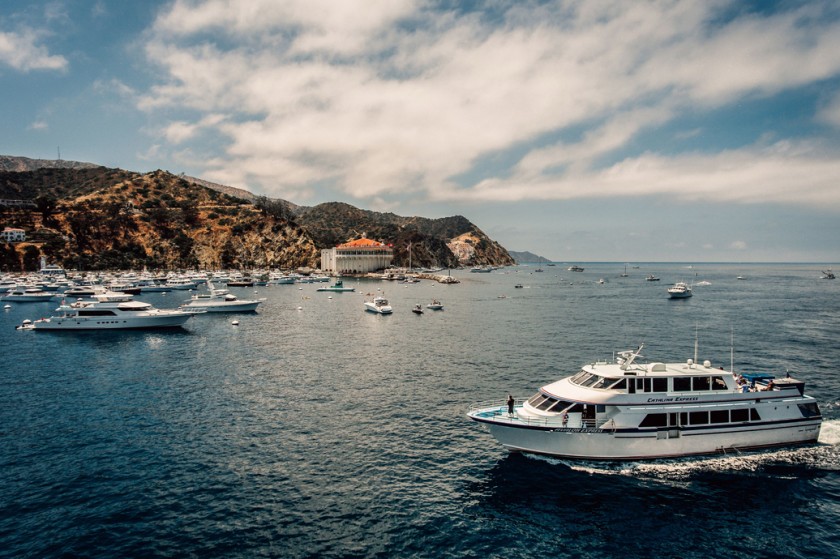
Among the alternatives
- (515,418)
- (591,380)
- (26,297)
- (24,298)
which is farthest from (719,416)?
(24,298)

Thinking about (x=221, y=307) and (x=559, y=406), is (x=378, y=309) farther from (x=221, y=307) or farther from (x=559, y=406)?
(x=559, y=406)

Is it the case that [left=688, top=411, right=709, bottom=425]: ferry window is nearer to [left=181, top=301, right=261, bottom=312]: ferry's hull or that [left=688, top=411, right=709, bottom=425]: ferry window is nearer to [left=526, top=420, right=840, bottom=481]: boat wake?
[left=526, top=420, right=840, bottom=481]: boat wake

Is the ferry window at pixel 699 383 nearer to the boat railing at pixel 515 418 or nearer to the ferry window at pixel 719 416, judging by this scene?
the ferry window at pixel 719 416

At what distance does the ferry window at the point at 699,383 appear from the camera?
33.0m

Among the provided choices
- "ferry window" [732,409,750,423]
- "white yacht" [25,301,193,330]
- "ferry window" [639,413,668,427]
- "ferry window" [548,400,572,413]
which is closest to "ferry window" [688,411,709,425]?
"ferry window" [639,413,668,427]

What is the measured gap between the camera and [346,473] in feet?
102

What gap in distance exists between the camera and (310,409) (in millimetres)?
43906

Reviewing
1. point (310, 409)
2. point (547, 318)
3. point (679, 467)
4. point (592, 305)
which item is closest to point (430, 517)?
point (679, 467)

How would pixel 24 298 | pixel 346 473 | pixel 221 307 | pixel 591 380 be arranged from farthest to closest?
pixel 24 298 < pixel 221 307 < pixel 591 380 < pixel 346 473

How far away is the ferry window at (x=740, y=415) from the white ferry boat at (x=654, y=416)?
0.23 feet

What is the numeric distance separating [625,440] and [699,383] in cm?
707

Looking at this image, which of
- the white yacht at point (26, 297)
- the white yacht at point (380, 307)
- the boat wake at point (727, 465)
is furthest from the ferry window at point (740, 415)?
the white yacht at point (26, 297)

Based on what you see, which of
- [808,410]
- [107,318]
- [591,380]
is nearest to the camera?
[591,380]

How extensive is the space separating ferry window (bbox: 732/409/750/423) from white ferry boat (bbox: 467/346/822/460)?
2.8 inches
